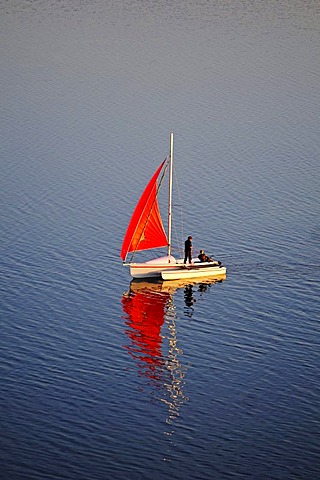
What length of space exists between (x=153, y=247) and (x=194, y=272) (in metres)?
3.58

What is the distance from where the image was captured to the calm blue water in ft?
146

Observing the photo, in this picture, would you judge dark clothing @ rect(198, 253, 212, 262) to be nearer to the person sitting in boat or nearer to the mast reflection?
the person sitting in boat

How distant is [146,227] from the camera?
6631 cm

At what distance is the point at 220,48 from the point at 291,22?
17.3m

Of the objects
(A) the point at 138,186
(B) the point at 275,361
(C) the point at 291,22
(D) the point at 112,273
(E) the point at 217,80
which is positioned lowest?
(B) the point at 275,361

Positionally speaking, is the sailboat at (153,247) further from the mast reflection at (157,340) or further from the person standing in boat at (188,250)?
the mast reflection at (157,340)

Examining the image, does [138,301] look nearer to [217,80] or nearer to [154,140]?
[154,140]

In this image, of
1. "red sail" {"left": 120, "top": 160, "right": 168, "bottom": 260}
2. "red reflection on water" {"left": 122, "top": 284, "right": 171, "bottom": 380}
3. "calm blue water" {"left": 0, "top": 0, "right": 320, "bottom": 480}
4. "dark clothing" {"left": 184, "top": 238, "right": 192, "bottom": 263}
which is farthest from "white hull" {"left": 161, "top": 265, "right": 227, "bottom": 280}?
"red sail" {"left": 120, "top": 160, "right": 168, "bottom": 260}

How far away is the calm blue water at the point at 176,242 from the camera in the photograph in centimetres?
4459

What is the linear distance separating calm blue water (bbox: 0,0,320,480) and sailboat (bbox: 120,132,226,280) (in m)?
1.07

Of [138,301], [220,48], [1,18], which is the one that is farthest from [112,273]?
[1,18]

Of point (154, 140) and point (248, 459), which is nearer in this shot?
point (248, 459)

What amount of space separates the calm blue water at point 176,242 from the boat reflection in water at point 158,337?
0.43ft

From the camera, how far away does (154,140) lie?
3666 inches
